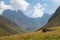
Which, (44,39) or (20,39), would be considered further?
(20,39)

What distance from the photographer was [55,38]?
27.1m

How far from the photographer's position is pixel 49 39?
88.0ft

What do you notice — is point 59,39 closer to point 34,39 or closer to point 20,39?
point 34,39

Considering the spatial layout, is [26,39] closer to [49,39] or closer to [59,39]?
[49,39]

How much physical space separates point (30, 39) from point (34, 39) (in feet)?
2.15

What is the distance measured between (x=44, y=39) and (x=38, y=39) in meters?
1.20

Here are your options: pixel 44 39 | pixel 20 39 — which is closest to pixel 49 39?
pixel 44 39

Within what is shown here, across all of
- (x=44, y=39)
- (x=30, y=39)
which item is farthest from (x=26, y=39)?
(x=44, y=39)

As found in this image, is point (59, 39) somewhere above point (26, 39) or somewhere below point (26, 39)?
below

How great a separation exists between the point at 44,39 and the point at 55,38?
175cm

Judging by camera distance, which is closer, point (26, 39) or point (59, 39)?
point (59, 39)

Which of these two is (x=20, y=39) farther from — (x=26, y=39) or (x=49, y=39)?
(x=49, y=39)

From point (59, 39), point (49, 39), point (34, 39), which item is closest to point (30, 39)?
point (34, 39)

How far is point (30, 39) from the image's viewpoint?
27750mm
